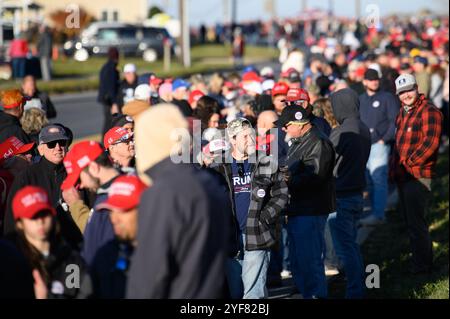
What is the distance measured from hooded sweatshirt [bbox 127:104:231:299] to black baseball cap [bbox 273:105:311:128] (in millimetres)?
4060

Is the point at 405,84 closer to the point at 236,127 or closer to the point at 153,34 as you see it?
the point at 236,127

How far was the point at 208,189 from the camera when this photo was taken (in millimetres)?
4770

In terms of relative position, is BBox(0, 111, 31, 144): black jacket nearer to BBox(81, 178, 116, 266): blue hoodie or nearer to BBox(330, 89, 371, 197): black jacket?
BBox(330, 89, 371, 197): black jacket

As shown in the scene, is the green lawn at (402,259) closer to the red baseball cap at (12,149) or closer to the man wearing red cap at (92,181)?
the red baseball cap at (12,149)

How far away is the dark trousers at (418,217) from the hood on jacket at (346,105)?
100 centimetres

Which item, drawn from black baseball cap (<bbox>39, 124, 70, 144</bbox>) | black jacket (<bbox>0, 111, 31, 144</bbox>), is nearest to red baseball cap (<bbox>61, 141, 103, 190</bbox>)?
black baseball cap (<bbox>39, 124, 70, 144</bbox>)

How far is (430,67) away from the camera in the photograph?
60.2 feet

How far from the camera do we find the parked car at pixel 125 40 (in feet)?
164

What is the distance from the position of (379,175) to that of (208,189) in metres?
9.01

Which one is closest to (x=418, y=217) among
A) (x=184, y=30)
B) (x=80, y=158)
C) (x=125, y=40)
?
(x=80, y=158)

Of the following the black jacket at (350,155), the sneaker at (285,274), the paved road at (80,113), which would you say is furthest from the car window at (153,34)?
the black jacket at (350,155)
